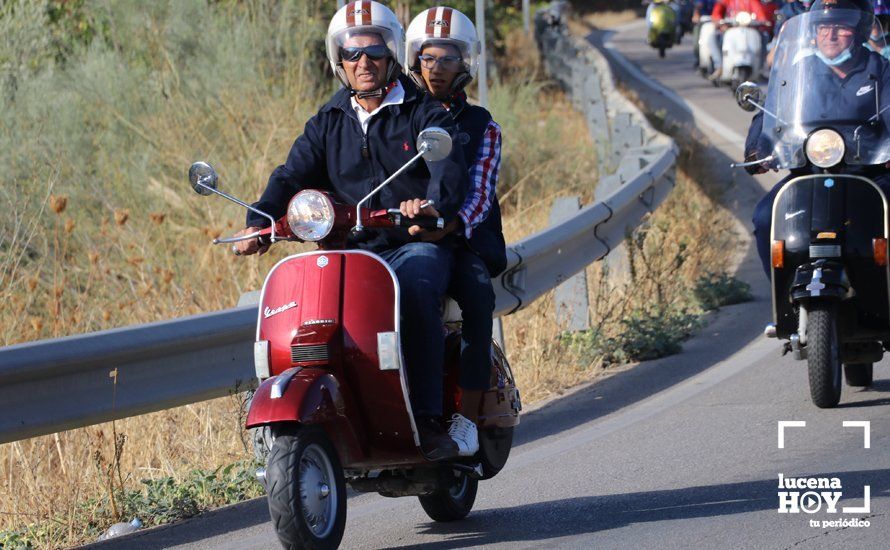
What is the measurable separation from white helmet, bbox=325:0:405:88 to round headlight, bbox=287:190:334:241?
0.82 metres

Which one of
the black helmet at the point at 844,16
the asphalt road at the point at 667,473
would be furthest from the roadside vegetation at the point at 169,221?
the black helmet at the point at 844,16

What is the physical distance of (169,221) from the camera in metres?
13.0

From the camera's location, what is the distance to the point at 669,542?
544cm

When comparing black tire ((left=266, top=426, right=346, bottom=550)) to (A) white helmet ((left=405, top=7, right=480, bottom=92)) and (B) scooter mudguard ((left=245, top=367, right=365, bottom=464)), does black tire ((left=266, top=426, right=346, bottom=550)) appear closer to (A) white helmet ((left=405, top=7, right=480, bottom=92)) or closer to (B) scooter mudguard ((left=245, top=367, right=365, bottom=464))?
(B) scooter mudguard ((left=245, top=367, right=365, bottom=464))

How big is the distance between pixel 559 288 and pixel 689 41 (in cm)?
4089

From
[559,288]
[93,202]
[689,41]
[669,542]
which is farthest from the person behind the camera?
[689,41]

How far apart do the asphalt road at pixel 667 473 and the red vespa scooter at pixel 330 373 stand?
19.9 inches

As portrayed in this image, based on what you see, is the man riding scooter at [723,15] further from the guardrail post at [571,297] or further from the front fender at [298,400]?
the front fender at [298,400]

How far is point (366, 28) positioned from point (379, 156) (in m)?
0.48

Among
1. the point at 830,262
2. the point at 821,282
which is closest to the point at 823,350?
the point at 821,282

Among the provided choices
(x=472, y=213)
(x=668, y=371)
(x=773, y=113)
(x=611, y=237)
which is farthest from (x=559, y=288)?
(x=472, y=213)

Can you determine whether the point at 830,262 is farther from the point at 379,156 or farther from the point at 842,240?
the point at 379,156

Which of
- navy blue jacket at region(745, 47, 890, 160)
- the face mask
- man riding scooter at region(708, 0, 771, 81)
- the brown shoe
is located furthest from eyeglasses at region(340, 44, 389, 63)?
man riding scooter at region(708, 0, 771, 81)

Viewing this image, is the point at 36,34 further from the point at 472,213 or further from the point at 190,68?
the point at 472,213
